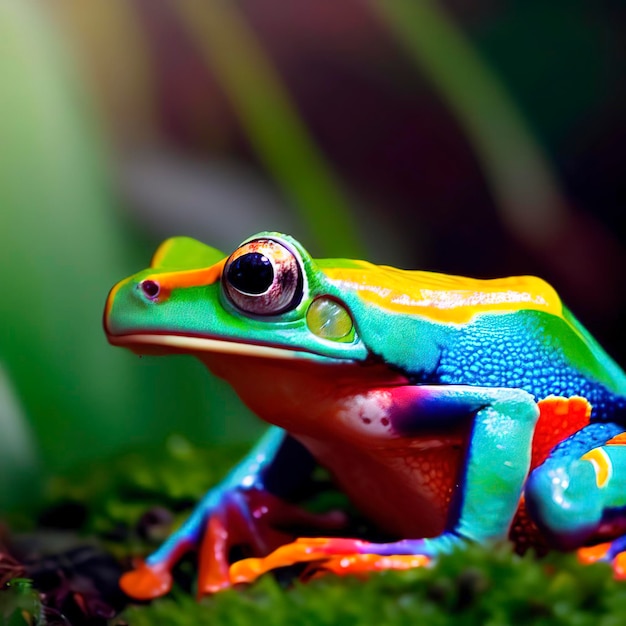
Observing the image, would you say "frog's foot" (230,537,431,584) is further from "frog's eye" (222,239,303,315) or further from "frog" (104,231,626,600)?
"frog's eye" (222,239,303,315)

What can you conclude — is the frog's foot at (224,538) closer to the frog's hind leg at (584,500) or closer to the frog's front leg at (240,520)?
the frog's front leg at (240,520)

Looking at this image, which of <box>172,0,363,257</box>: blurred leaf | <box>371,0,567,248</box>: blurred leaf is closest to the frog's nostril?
<box>172,0,363,257</box>: blurred leaf

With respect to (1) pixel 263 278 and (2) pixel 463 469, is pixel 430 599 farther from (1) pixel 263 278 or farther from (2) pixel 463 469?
(1) pixel 263 278


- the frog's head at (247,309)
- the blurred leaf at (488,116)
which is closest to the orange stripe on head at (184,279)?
the frog's head at (247,309)

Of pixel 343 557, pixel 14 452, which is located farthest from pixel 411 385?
pixel 14 452

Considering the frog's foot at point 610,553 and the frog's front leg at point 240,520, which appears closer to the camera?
the frog's foot at point 610,553

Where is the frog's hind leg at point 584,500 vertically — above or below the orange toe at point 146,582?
above

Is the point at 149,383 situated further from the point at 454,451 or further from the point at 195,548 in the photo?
the point at 454,451
